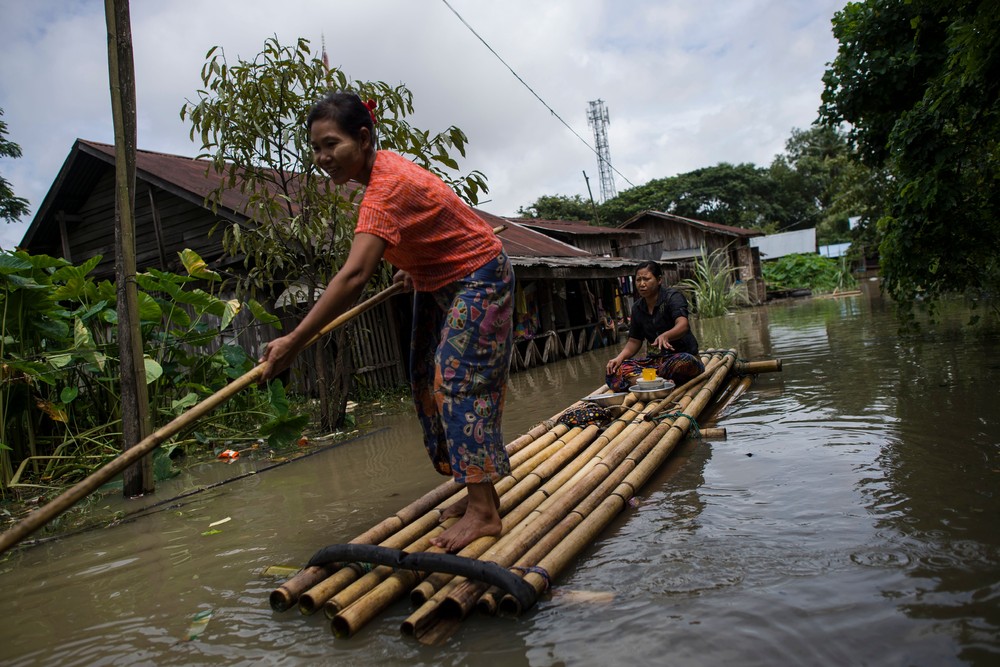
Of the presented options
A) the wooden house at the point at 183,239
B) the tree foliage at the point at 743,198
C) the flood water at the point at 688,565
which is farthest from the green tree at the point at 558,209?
the flood water at the point at 688,565

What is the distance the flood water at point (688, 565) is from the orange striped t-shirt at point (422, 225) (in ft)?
3.83

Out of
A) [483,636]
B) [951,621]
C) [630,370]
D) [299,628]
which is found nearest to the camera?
[951,621]

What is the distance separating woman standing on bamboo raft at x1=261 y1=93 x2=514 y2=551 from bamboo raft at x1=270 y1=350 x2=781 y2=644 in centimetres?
18

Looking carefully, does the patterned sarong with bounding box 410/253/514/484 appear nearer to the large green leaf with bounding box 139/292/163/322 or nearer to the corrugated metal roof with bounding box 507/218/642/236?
the large green leaf with bounding box 139/292/163/322

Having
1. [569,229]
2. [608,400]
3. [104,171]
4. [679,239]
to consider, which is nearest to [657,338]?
[608,400]

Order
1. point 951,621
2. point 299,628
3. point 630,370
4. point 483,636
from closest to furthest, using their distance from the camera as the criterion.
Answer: point 951,621 < point 483,636 < point 299,628 < point 630,370

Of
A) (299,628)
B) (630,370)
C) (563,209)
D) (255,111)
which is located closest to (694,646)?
(299,628)

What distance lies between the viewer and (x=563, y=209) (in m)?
34.7

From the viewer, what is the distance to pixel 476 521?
2.43m

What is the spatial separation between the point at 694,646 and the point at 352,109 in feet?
6.58

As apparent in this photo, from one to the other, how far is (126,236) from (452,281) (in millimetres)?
2934

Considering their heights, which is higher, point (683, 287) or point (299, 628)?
point (683, 287)

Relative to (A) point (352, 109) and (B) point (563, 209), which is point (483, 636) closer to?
(A) point (352, 109)

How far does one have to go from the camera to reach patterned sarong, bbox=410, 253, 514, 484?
2.34m
